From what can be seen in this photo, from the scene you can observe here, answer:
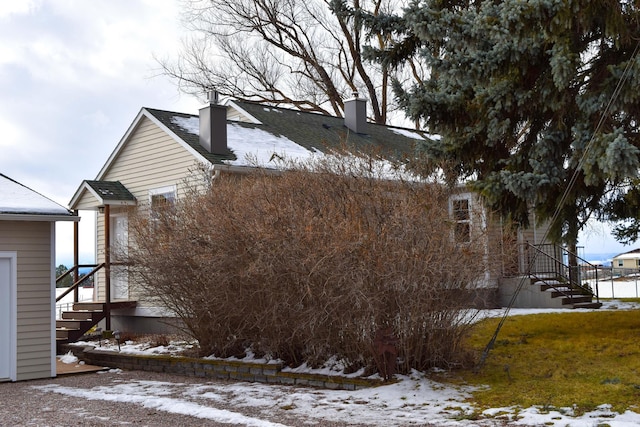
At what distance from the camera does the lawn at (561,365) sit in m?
8.48

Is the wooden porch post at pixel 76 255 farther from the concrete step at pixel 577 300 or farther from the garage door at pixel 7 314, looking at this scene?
the concrete step at pixel 577 300

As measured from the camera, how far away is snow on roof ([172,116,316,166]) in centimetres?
1744

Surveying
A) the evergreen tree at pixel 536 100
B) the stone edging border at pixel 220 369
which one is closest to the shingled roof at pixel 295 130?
the evergreen tree at pixel 536 100

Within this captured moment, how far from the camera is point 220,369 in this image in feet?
38.0

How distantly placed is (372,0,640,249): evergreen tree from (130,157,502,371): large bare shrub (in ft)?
7.85

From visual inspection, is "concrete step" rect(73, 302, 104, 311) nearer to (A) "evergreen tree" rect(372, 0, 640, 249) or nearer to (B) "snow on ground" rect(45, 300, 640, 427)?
(B) "snow on ground" rect(45, 300, 640, 427)

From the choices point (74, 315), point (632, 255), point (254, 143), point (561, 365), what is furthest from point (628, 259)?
point (561, 365)

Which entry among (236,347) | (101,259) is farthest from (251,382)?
(101,259)

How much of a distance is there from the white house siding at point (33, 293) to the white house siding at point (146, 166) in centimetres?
481

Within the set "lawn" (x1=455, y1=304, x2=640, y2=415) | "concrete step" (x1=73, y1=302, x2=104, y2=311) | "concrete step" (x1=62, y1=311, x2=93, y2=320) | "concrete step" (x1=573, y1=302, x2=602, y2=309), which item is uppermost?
"concrete step" (x1=73, y1=302, x2=104, y2=311)

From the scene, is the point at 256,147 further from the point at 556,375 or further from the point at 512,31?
the point at 556,375

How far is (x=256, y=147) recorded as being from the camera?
1803cm

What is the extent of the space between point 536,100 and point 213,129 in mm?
7643

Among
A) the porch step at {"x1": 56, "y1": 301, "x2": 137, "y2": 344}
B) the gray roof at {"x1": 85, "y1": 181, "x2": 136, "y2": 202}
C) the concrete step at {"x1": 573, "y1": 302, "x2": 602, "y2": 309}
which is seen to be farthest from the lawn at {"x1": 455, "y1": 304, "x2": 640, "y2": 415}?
the gray roof at {"x1": 85, "y1": 181, "x2": 136, "y2": 202}
